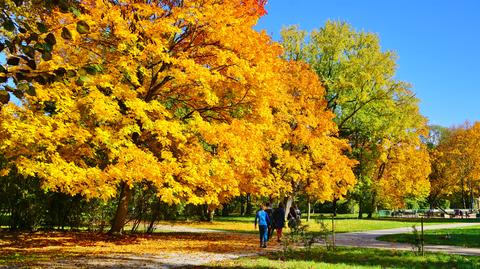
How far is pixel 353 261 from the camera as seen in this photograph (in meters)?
11.0

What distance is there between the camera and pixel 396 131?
121ft

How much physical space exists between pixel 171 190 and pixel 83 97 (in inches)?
161

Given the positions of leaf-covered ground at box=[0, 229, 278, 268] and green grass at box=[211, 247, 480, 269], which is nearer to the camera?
green grass at box=[211, 247, 480, 269]

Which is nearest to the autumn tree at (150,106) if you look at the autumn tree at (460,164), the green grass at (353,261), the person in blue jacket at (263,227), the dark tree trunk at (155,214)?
the person in blue jacket at (263,227)

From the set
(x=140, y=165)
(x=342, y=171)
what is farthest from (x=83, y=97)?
(x=342, y=171)

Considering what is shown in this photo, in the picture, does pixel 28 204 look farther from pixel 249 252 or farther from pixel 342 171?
pixel 342 171

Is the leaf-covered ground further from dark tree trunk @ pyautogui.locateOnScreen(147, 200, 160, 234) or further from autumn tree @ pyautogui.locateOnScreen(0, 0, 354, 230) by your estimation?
dark tree trunk @ pyautogui.locateOnScreen(147, 200, 160, 234)

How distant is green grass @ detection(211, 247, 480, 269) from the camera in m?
10.1

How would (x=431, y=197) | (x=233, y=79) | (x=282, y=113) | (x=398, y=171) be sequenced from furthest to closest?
(x=431, y=197), (x=398, y=171), (x=282, y=113), (x=233, y=79)

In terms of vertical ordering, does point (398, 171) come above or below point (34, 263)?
above

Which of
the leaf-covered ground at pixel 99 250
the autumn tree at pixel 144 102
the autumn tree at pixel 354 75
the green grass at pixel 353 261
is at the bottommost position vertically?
the leaf-covered ground at pixel 99 250

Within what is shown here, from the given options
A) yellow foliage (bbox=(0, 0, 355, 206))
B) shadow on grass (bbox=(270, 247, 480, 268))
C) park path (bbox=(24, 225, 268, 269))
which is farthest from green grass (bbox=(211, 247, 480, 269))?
yellow foliage (bbox=(0, 0, 355, 206))

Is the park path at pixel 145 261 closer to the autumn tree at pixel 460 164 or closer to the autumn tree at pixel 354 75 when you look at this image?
the autumn tree at pixel 354 75

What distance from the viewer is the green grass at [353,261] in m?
10.1
